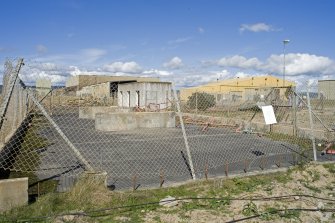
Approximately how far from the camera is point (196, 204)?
21.9 feet

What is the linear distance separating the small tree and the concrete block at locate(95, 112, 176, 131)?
10.3 meters

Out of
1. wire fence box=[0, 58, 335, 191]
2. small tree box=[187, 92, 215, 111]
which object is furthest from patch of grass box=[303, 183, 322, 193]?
small tree box=[187, 92, 215, 111]

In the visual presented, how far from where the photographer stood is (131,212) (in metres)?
6.18

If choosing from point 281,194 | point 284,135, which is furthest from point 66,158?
point 284,135

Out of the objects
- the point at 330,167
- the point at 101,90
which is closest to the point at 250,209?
the point at 330,167

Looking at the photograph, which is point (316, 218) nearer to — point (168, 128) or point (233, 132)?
point (233, 132)

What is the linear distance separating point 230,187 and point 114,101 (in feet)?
101

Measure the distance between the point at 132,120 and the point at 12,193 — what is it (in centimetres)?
1486

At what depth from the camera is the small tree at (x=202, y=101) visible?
3284cm

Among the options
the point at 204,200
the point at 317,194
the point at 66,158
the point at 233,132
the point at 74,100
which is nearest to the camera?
the point at 204,200

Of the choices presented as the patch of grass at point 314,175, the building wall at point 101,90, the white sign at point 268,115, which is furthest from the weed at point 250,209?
the building wall at point 101,90

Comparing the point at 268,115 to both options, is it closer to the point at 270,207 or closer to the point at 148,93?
the point at 270,207

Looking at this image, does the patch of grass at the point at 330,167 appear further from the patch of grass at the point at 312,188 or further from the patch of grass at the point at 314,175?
the patch of grass at the point at 312,188

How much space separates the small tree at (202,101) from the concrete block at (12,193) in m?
26.2
